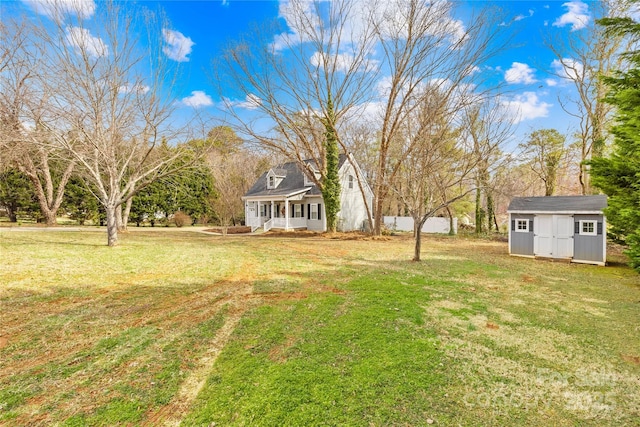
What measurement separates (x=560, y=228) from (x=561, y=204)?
2.94 ft

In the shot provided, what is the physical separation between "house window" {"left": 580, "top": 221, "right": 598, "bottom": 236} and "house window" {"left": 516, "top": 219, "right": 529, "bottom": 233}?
5.54ft

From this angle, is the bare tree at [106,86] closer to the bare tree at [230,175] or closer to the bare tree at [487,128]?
the bare tree at [230,175]

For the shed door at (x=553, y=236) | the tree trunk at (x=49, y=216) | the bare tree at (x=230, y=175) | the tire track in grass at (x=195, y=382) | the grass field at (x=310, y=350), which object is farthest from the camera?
the tree trunk at (x=49, y=216)

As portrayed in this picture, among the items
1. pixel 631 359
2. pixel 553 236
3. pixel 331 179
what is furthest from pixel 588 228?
pixel 331 179

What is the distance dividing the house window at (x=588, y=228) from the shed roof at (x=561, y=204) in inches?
22.3

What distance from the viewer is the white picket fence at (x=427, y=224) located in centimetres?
2272

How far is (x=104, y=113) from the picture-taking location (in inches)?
437

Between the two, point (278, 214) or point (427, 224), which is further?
point (278, 214)

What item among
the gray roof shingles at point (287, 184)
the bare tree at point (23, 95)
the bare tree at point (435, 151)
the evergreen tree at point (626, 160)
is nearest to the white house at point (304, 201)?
the gray roof shingles at point (287, 184)

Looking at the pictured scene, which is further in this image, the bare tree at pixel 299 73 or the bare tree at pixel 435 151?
the bare tree at pixel 299 73

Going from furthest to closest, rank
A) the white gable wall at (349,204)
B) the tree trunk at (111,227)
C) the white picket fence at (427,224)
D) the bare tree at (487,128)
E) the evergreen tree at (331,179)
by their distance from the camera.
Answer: the white picket fence at (427,224) → the white gable wall at (349,204) → the evergreen tree at (331,179) → the bare tree at (487,128) → the tree trunk at (111,227)

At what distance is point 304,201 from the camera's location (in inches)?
908

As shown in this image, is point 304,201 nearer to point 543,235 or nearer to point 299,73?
point 299,73

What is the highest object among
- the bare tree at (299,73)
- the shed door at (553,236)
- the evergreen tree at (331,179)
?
the bare tree at (299,73)
